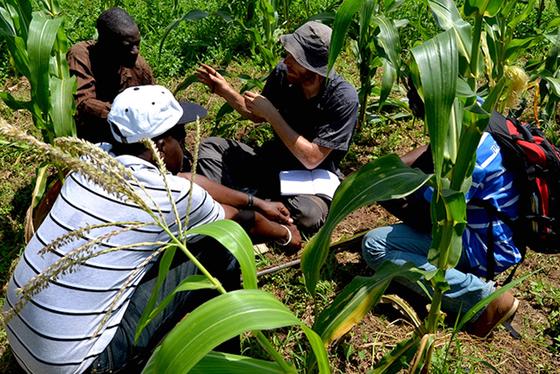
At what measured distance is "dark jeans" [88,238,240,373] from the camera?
84.6 inches

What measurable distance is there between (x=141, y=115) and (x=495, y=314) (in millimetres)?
1585

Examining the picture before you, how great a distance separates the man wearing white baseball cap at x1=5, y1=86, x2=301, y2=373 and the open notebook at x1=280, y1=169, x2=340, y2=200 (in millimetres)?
928

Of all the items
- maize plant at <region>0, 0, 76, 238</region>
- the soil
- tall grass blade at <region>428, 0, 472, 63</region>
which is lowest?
the soil

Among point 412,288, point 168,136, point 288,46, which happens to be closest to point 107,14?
point 288,46

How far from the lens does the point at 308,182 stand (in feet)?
10.8

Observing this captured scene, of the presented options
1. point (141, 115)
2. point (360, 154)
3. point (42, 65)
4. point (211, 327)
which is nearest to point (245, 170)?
point (360, 154)

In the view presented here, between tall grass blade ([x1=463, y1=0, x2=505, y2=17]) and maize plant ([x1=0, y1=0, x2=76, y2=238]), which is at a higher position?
tall grass blade ([x1=463, y1=0, x2=505, y2=17])

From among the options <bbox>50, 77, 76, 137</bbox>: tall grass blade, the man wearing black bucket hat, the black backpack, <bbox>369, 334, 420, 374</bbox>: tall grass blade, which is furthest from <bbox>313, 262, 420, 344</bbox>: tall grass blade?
<bbox>50, 77, 76, 137</bbox>: tall grass blade

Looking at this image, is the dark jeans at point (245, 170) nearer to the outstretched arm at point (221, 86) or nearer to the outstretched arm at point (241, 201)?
the outstretched arm at point (241, 201)

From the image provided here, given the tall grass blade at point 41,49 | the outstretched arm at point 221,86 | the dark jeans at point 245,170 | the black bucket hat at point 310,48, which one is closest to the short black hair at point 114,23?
the outstretched arm at point 221,86

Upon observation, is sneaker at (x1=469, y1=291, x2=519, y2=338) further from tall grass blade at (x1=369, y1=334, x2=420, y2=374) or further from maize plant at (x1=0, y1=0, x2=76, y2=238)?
→ maize plant at (x1=0, y1=0, x2=76, y2=238)

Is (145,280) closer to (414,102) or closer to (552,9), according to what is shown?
(414,102)

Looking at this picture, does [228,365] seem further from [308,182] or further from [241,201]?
[308,182]

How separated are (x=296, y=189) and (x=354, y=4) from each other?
55.8 inches
